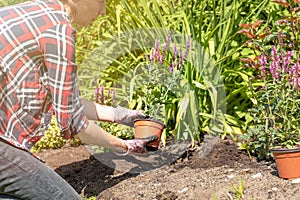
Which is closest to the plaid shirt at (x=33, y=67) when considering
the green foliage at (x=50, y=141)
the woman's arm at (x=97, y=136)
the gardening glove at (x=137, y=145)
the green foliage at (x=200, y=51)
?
the woman's arm at (x=97, y=136)

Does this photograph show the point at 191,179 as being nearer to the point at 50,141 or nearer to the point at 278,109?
the point at 278,109

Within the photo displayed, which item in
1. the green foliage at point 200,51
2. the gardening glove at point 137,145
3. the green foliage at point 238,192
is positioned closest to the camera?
the gardening glove at point 137,145

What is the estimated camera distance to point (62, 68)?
2.44m

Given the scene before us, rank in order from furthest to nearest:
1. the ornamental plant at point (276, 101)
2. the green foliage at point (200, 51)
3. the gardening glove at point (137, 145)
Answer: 1. the green foliage at point (200, 51)
2. the ornamental plant at point (276, 101)
3. the gardening glove at point (137, 145)

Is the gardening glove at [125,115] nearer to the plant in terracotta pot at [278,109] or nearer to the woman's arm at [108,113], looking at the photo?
the woman's arm at [108,113]

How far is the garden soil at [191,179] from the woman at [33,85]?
4.43ft

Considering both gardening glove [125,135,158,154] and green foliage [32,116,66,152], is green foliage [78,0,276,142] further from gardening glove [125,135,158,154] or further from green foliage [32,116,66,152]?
gardening glove [125,135,158,154]

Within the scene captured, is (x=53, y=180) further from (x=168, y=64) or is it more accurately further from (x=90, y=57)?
(x=90, y=57)

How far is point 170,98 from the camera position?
4.61 m

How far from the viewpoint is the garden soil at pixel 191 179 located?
3.64m

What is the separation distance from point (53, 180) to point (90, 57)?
2.94 meters

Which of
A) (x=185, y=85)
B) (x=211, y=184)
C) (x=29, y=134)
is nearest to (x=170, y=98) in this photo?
(x=185, y=85)

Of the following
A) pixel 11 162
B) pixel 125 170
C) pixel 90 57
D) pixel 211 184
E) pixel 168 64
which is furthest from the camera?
pixel 90 57

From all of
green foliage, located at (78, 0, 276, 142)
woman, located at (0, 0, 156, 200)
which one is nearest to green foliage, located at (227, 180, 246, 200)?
green foliage, located at (78, 0, 276, 142)
